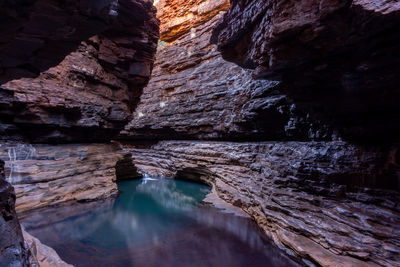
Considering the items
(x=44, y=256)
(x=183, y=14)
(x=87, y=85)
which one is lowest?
(x=44, y=256)

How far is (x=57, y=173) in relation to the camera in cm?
801

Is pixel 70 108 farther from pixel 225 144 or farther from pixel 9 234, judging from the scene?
pixel 225 144

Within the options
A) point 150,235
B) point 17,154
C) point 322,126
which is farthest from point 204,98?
point 17,154

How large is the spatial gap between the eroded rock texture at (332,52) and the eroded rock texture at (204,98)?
1755 mm

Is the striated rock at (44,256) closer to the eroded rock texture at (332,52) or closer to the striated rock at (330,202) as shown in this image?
the striated rock at (330,202)

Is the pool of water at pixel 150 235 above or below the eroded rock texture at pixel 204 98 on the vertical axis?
below

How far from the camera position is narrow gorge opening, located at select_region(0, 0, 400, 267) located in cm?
278

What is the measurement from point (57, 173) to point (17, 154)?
1.58m

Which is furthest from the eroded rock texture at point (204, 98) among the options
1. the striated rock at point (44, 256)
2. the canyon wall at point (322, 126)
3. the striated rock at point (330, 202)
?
the striated rock at point (44, 256)

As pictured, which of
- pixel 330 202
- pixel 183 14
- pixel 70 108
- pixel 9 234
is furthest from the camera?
pixel 183 14

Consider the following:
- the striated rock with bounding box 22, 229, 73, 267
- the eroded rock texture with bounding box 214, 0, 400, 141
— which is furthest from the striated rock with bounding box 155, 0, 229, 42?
the striated rock with bounding box 22, 229, 73, 267

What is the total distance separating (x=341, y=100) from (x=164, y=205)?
814 cm

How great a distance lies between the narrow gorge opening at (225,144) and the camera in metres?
2.78

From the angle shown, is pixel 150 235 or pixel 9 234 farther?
pixel 150 235
